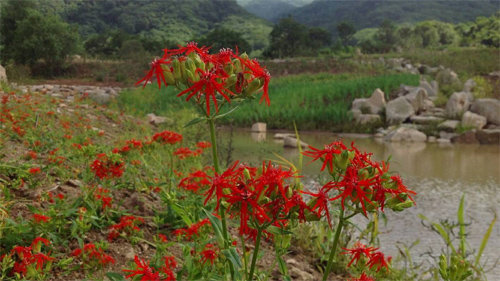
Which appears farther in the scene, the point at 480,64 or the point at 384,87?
the point at 480,64

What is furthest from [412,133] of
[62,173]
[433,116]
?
[62,173]

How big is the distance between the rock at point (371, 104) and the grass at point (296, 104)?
0.28 metres

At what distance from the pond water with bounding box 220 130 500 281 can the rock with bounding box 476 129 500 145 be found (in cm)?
39

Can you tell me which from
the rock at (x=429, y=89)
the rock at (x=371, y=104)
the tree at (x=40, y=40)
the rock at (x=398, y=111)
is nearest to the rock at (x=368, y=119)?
the rock at (x=398, y=111)

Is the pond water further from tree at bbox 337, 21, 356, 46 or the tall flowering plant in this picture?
tree at bbox 337, 21, 356, 46

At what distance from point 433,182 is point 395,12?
6264cm

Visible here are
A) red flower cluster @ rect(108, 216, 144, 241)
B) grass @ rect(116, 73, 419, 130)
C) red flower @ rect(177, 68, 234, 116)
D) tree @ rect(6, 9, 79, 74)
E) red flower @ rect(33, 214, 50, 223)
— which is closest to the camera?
red flower @ rect(177, 68, 234, 116)

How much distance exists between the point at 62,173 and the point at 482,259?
2.87m

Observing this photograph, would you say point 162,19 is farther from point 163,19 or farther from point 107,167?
point 107,167

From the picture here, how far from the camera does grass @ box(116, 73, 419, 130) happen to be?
29.3 ft

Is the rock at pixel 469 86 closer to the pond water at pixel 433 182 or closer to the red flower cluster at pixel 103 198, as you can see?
the pond water at pixel 433 182

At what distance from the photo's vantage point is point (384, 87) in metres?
10.4

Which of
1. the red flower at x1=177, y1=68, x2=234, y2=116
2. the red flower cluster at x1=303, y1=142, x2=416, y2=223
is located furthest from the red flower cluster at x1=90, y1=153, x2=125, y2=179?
the red flower cluster at x1=303, y1=142, x2=416, y2=223

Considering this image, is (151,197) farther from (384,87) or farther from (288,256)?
(384,87)
